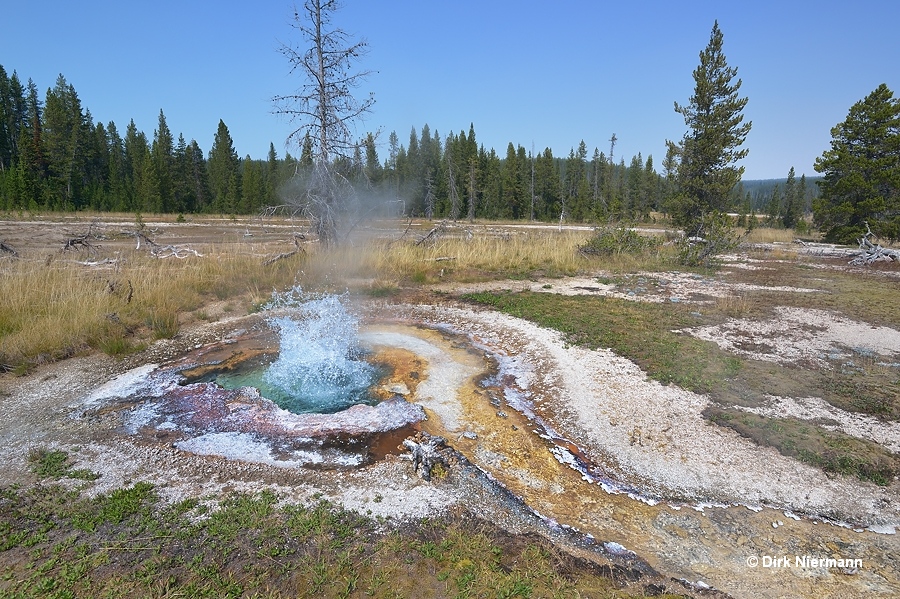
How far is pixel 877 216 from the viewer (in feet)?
61.1

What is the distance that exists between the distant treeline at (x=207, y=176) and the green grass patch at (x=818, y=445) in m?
25.2

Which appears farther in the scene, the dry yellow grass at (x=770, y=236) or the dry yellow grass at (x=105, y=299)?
the dry yellow grass at (x=770, y=236)

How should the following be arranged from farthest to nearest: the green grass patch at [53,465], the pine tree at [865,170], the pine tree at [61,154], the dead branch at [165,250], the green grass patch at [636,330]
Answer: the pine tree at [61,154] < the pine tree at [865,170] < the dead branch at [165,250] < the green grass patch at [636,330] < the green grass patch at [53,465]

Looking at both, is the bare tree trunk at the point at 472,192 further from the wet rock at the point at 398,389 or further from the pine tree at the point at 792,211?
the wet rock at the point at 398,389

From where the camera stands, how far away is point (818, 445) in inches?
158

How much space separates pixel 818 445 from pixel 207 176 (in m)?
56.2

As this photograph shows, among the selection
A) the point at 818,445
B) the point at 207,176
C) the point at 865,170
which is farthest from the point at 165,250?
the point at 207,176

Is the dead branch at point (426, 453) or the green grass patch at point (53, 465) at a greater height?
the dead branch at point (426, 453)

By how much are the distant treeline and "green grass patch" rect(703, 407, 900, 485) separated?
Answer: 991 inches

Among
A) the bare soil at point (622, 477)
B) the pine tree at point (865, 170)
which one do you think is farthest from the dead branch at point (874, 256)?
the bare soil at point (622, 477)

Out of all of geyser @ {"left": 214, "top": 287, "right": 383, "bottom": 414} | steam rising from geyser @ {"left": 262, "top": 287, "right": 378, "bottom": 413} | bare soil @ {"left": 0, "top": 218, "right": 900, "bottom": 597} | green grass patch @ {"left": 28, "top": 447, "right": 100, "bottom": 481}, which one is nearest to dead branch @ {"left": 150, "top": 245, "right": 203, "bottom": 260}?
steam rising from geyser @ {"left": 262, "top": 287, "right": 378, "bottom": 413}

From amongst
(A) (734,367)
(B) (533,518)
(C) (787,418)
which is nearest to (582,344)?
(A) (734,367)

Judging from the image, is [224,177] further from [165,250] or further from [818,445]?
[818,445]

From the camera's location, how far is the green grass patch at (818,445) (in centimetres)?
370
